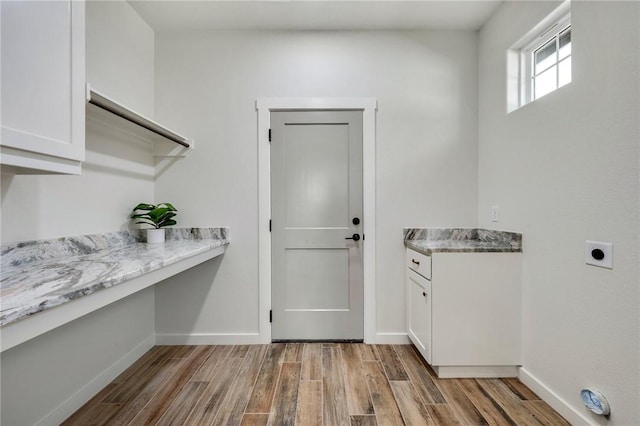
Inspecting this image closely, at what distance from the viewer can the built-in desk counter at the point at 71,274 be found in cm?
83

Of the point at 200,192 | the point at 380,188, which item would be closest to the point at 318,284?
the point at 380,188

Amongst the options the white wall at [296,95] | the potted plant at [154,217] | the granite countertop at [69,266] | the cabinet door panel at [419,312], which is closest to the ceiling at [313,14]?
the white wall at [296,95]

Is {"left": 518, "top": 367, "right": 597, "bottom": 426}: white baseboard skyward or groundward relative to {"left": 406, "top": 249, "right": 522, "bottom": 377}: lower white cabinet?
groundward

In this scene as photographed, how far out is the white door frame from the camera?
2357 mm

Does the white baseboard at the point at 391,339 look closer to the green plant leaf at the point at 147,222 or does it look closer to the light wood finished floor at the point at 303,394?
the light wood finished floor at the point at 303,394

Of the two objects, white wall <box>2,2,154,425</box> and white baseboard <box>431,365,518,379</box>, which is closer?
white wall <box>2,2,154,425</box>

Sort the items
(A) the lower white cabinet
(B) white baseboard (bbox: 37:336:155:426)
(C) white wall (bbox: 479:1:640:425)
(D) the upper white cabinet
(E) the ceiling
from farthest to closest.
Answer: (E) the ceiling
(A) the lower white cabinet
(B) white baseboard (bbox: 37:336:155:426)
(C) white wall (bbox: 479:1:640:425)
(D) the upper white cabinet

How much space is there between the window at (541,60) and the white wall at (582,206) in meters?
0.08

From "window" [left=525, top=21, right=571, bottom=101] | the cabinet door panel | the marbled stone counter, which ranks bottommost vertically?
the cabinet door panel

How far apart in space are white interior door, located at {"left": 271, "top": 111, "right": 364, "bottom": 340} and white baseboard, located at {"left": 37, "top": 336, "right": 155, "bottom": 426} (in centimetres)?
104

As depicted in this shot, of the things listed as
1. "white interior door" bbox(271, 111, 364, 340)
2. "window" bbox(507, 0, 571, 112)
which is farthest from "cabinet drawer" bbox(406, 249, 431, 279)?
"window" bbox(507, 0, 571, 112)

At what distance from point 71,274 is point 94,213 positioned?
0.83 metres

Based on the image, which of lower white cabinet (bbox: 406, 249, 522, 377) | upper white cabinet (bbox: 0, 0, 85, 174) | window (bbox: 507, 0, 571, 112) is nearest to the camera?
upper white cabinet (bbox: 0, 0, 85, 174)

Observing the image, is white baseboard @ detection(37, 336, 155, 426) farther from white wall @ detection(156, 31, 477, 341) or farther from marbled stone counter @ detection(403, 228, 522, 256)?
marbled stone counter @ detection(403, 228, 522, 256)
